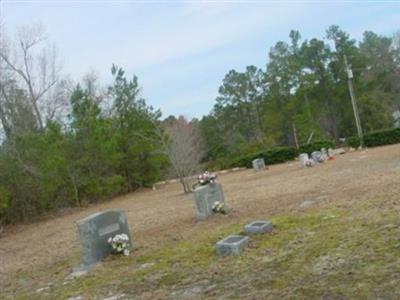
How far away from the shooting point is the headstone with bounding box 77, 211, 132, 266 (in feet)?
20.3

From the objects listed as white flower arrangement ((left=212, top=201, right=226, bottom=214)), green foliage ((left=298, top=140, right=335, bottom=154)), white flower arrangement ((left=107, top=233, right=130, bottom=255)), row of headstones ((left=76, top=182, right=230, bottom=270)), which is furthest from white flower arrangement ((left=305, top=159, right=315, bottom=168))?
white flower arrangement ((left=107, top=233, right=130, bottom=255))

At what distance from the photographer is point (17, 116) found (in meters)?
22.7

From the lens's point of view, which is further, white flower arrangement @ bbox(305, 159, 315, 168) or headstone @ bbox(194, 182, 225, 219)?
white flower arrangement @ bbox(305, 159, 315, 168)

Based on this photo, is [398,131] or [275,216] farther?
A: [398,131]

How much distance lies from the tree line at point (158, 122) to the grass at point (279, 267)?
9.54 meters

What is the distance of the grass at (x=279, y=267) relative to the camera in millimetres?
3574

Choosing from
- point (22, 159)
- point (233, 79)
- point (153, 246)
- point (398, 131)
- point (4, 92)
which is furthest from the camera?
point (233, 79)

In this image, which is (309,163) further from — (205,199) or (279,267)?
(279,267)

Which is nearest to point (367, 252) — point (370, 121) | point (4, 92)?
point (4, 92)

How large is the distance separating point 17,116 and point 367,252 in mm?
21371

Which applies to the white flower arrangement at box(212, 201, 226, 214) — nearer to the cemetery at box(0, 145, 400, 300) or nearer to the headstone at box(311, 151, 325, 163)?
the cemetery at box(0, 145, 400, 300)

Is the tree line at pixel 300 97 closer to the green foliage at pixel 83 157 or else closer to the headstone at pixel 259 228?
the green foliage at pixel 83 157

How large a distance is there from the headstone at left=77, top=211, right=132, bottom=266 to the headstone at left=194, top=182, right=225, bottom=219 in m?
2.17

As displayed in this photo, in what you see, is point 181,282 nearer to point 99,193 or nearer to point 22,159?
point 22,159
